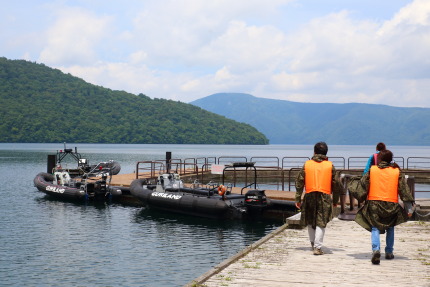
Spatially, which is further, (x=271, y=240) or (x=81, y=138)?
(x=81, y=138)

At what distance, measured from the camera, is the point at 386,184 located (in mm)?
8547

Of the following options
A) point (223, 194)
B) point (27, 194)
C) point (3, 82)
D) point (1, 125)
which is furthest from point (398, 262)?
point (3, 82)

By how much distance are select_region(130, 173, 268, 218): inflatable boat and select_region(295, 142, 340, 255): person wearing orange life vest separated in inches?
402

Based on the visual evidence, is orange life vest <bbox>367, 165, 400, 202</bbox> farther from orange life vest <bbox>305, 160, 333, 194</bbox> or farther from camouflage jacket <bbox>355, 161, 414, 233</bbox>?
orange life vest <bbox>305, 160, 333, 194</bbox>

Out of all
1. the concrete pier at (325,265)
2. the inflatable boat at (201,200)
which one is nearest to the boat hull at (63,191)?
the inflatable boat at (201,200)

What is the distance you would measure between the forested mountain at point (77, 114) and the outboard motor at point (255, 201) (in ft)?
500

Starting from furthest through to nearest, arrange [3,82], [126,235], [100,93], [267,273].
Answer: [100,93]
[3,82]
[126,235]
[267,273]

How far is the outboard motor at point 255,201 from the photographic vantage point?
19469mm

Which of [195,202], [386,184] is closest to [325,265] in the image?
[386,184]

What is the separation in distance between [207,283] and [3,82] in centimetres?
18008

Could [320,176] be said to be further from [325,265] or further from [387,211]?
[325,265]

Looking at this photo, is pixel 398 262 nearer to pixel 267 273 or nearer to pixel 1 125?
pixel 267 273

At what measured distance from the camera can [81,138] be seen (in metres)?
170

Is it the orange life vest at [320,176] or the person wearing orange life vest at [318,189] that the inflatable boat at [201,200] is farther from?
the orange life vest at [320,176]
